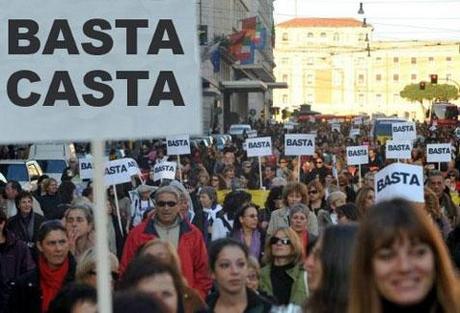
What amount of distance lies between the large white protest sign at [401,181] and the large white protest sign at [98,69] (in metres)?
4.95

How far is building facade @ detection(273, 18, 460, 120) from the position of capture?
578ft

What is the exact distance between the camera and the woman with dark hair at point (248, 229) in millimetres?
11508

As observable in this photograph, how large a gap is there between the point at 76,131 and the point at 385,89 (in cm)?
17637

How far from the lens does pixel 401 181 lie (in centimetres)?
1037

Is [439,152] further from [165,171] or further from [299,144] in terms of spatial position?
[165,171]

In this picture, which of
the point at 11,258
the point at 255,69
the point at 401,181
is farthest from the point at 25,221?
the point at 255,69

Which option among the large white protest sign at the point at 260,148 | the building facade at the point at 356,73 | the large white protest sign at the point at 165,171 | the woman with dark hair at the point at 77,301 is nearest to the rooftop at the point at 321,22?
the building facade at the point at 356,73

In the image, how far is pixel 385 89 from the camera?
17988cm

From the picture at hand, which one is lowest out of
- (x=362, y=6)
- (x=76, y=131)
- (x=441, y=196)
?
(x=441, y=196)

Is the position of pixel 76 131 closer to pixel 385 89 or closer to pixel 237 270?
pixel 237 270

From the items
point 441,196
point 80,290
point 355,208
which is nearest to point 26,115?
point 80,290

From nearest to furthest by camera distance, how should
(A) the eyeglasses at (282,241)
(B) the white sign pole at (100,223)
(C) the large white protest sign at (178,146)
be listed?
1. (B) the white sign pole at (100,223)
2. (A) the eyeglasses at (282,241)
3. (C) the large white protest sign at (178,146)

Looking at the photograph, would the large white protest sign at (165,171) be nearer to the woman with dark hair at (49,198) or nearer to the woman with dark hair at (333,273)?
the woman with dark hair at (49,198)

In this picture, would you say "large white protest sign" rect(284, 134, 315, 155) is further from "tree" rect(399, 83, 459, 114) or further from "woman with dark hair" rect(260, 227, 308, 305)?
"tree" rect(399, 83, 459, 114)
